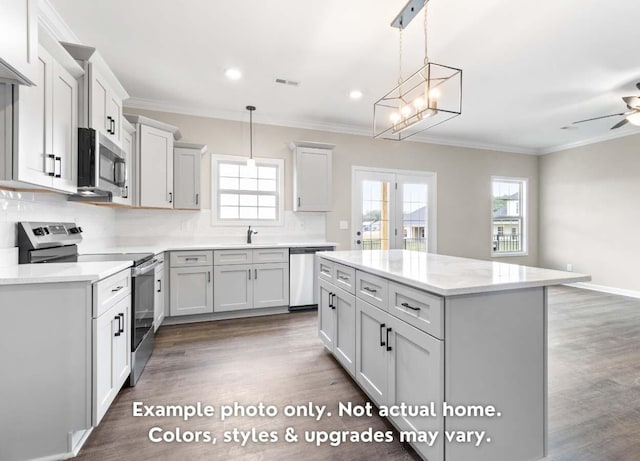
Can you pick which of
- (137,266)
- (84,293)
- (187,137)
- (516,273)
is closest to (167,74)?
(187,137)

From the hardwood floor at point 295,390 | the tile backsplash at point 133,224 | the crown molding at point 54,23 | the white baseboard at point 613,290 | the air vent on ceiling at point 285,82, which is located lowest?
the hardwood floor at point 295,390

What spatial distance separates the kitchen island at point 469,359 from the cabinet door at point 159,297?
96.9 inches

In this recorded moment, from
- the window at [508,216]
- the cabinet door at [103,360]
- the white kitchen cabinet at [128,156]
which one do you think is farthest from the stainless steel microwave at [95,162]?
the window at [508,216]

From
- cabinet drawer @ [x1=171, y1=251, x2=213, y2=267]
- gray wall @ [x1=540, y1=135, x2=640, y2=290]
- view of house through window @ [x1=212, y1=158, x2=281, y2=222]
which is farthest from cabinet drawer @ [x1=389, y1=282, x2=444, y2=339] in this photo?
gray wall @ [x1=540, y1=135, x2=640, y2=290]

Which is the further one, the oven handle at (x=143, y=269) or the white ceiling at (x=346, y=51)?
the white ceiling at (x=346, y=51)

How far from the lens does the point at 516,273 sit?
162cm

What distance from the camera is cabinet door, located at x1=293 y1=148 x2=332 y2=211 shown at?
440cm

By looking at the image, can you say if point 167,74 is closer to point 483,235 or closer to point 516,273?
point 516,273

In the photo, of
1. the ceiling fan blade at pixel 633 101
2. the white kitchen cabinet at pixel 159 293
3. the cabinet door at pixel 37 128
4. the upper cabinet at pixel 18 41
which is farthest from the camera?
the ceiling fan blade at pixel 633 101

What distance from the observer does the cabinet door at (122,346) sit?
6.16 feet

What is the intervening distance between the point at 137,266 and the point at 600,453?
9.94ft

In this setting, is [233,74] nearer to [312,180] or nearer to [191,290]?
[312,180]

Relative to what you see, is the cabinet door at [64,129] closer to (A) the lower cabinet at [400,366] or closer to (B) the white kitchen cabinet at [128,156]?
(B) the white kitchen cabinet at [128,156]

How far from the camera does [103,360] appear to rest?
1.68 metres
